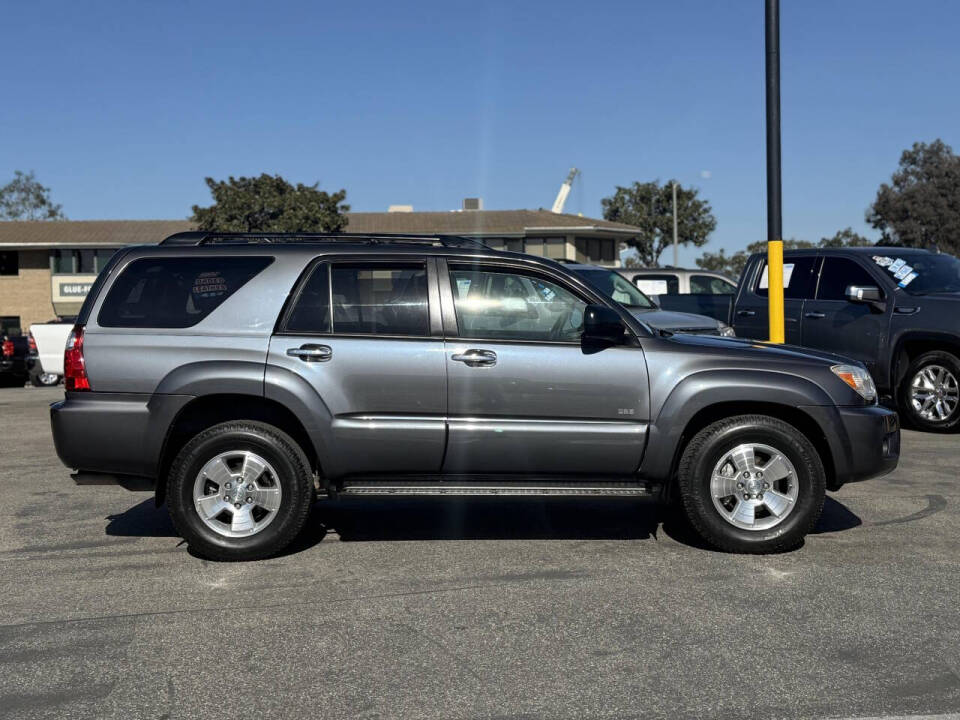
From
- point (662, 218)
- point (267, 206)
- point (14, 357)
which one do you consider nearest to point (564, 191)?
point (662, 218)

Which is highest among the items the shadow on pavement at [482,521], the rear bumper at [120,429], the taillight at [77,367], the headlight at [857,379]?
the taillight at [77,367]

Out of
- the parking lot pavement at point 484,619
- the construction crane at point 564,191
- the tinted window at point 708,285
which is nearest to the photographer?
the parking lot pavement at point 484,619

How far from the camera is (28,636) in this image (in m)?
4.61

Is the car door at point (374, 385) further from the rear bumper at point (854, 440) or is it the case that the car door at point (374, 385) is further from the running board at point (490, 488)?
the rear bumper at point (854, 440)

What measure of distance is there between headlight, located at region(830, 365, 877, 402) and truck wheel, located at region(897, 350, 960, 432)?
16.6 feet

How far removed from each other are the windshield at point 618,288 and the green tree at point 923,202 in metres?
46.9

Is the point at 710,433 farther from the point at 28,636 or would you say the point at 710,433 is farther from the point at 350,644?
the point at 28,636

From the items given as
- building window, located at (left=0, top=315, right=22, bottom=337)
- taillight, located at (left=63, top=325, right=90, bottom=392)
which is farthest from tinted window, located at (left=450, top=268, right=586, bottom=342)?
building window, located at (left=0, top=315, right=22, bottom=337)

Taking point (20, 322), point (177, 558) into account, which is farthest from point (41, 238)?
point (177, 558)

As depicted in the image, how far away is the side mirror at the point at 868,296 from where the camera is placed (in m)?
10.8

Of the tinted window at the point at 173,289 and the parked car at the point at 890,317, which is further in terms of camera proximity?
the parked car at the point at 890,317

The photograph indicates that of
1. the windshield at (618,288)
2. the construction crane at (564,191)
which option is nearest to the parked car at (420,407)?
the windshield at (618,288)

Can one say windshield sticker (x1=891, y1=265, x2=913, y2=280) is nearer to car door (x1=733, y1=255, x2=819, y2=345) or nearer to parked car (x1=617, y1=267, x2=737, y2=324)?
car door (x1=733, y1=255, x2=819, y2=345)

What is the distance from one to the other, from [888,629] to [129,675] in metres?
3.31
